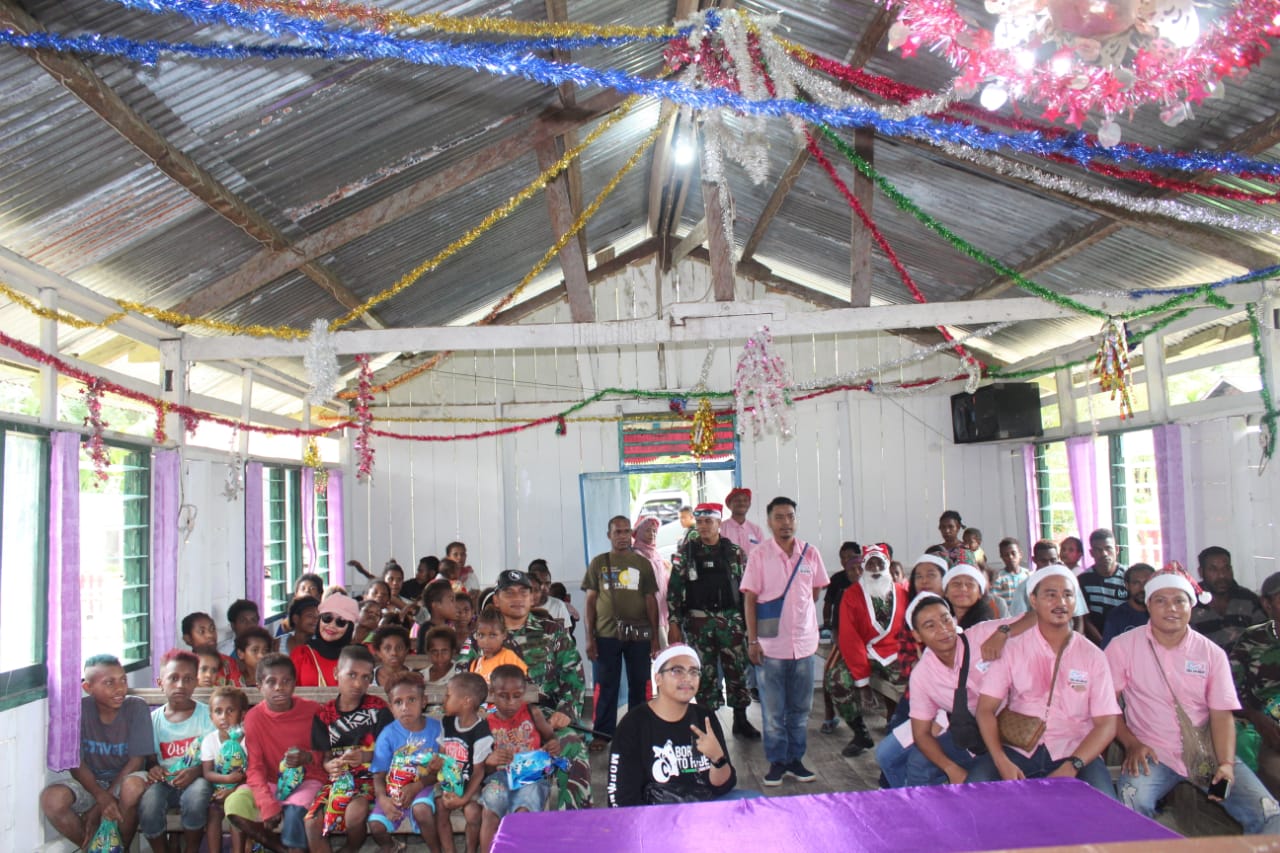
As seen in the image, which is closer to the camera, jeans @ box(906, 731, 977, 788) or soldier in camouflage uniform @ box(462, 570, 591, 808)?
jeans @ box(906, 731, 977, 788)

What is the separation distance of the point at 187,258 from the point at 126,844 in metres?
2.99

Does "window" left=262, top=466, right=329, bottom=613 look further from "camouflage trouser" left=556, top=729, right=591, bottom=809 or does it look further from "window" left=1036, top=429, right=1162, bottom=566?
Answer: "window" left=1036, top=429, right=1162, bottom=566

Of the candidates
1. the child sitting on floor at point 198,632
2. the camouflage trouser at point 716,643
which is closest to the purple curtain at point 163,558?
the child sitting on floor at point 198,632

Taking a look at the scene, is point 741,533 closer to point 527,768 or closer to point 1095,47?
point 527,768

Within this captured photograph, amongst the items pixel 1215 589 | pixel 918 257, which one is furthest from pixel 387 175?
pixel 1215 589

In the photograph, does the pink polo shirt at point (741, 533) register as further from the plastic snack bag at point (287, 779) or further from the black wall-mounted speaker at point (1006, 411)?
the plastic snack bag at point (287, 779)

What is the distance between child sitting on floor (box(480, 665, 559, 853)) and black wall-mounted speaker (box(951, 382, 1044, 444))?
245 inches

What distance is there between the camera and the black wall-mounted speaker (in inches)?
346

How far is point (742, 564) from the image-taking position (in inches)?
236

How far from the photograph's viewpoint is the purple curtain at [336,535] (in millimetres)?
9516

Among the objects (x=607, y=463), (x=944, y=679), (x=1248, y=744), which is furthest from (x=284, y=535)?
(x=1248, y=744)

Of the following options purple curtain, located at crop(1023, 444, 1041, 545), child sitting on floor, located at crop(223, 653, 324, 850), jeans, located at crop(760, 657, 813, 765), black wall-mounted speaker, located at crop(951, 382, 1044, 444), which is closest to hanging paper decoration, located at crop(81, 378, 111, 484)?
child sitting on floor, located at crop(223, 653, 324, 850)

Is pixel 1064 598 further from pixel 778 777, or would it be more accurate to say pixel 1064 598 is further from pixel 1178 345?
pixel 1178 345

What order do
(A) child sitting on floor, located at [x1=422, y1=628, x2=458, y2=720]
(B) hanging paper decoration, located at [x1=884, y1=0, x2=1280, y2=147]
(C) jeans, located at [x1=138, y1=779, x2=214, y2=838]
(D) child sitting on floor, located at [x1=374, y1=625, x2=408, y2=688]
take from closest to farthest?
(B) hanging paper decoration, located at [x1=884, y1=0, x2=1280, y2=147], (C) jeans, located at [x1=138, y1=779, x2=214, y2=838], (D) child sitting on floor, located at [x1=374, y1=625, x2=408, y2=688], (A) child sitting on floor, located at [x1=422, y1=628, x2=458, y2=720]
